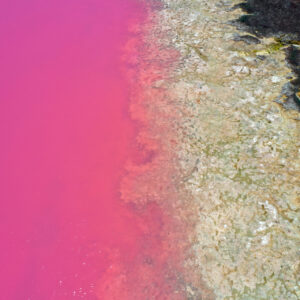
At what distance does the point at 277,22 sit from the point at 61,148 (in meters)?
5.76

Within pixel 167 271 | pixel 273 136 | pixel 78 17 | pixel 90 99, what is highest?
pixel 78 17

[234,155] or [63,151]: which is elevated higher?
[63,151]

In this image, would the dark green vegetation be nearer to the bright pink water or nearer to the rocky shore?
the rocky shore

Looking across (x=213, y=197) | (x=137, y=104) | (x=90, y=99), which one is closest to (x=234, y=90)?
(x=137, y=104)

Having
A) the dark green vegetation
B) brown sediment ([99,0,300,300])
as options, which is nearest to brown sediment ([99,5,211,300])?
brown sediment ([99,0,300,300])

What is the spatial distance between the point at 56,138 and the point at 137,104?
1.65 meters

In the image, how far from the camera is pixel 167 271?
4.21m

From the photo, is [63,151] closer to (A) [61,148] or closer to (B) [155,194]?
(A) [61,148]

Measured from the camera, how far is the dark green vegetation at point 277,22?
6746 millimetres

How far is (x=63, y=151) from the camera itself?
5527 millimetres

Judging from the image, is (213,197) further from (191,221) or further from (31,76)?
(31,76)

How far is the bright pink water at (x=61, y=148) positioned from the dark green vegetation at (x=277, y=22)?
288cm

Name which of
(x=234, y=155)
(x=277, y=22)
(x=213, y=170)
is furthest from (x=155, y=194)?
(x=277, y=22)

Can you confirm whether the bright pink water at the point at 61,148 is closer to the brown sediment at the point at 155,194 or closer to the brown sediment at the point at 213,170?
the brown sediment at the point at 155,194
